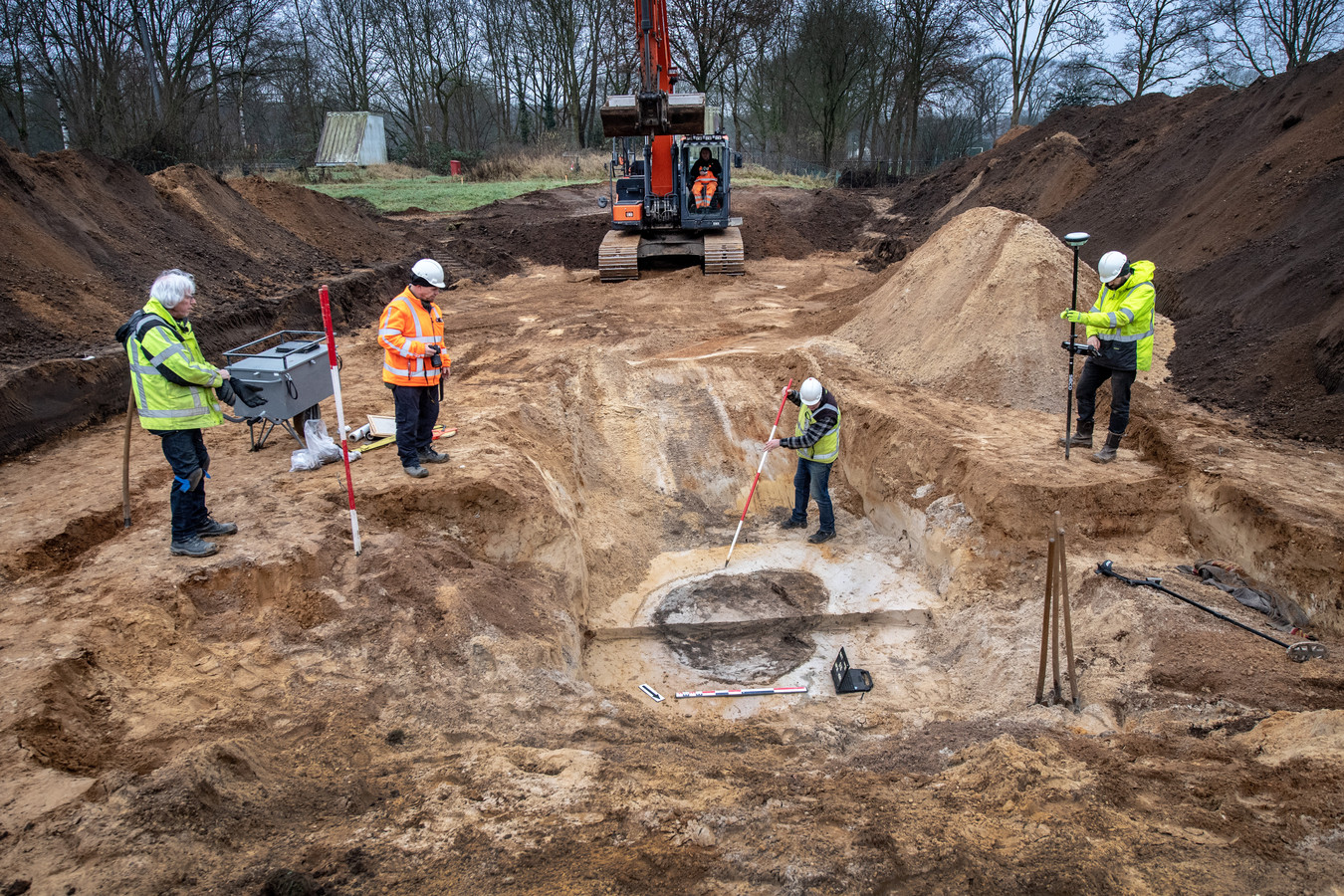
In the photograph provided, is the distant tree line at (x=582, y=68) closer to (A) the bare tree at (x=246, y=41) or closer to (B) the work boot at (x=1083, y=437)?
(A) the bare tree at (x=246, y=41)

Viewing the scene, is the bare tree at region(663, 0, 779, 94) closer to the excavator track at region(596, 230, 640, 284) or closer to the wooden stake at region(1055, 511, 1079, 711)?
the excavator track at region(596, 230, 640, 284)

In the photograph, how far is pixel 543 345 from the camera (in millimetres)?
12273

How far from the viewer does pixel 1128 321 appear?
23.9 ft

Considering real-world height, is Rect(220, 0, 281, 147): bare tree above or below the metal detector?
above

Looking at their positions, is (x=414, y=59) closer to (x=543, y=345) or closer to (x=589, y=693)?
(x=543, y=345)

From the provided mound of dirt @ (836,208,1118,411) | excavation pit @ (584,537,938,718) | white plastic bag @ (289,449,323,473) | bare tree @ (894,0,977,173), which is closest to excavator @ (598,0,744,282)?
mound of dirt @ (836,208,1118,411)

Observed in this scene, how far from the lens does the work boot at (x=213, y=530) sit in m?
5.89

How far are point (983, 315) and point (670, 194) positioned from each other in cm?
955

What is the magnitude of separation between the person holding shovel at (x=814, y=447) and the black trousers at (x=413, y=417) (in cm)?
343

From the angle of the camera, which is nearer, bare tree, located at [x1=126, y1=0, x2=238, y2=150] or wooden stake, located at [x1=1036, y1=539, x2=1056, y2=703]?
wooden stake, located at [x1=1036, y1=539, x2=1056, y2=703]

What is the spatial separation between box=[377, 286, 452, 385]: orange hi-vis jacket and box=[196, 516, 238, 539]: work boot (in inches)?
65.5

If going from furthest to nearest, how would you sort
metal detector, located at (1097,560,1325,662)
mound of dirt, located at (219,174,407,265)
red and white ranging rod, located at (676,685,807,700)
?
mound of dirt, located at (219,174,407,265), red and white ranging rod, located at (676,685,807,700), metal detector, located at (1097,560,1325,662)

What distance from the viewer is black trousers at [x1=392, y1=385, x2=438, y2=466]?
6852 mm

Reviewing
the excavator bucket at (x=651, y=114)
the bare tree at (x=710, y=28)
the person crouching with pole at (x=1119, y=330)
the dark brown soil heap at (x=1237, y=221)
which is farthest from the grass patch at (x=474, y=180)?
the person crouching with pole at (x=1119, y=330)
